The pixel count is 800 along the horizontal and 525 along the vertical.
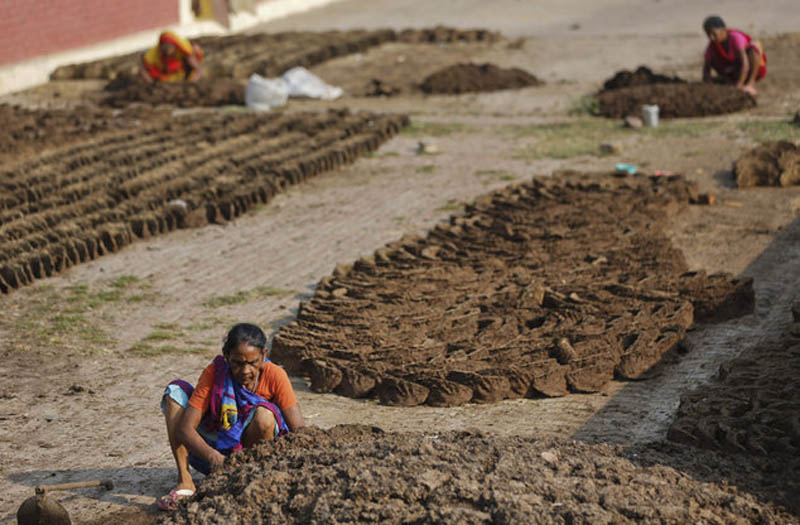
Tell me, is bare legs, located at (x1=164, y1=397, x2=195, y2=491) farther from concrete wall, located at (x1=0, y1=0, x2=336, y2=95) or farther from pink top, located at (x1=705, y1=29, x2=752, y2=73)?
concrete wall, located at (x1=0, y1=0, x2=336, y2=95)

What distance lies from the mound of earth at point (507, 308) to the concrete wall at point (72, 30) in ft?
37.3

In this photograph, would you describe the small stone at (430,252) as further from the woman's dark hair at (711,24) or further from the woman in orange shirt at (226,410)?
the woman's dark hair at (711,24)

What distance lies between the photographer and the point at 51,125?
14.3 meters

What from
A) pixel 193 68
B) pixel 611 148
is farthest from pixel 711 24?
pixel 193 68

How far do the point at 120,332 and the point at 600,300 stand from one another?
3474 mm

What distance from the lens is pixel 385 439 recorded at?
459cm

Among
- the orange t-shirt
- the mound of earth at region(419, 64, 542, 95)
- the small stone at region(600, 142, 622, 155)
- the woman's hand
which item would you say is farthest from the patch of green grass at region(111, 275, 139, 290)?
the mound of earth at region(419, 64, 542, 95)

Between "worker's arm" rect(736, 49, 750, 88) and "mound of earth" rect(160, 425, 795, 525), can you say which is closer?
"mound of earth" rect(160, 425, 795, 525)

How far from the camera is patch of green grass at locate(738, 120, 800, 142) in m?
12.8

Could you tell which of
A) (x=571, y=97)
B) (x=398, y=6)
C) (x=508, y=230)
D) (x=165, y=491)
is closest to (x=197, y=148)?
(x=508, y=230)

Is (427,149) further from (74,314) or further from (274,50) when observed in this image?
(274,50)

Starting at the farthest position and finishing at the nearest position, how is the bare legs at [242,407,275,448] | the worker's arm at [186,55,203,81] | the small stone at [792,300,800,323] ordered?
→ 1. the worker's arm at [186,55,203,81]
2. the small stone at [792,300,800,323]
3. the bare legs at [242,407,275,448]

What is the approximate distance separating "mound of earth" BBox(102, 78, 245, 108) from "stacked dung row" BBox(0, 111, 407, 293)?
142 cm

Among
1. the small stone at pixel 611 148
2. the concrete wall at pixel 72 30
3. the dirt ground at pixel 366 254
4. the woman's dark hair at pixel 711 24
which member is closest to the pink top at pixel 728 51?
the woman's dark hair at pixel 711 24
